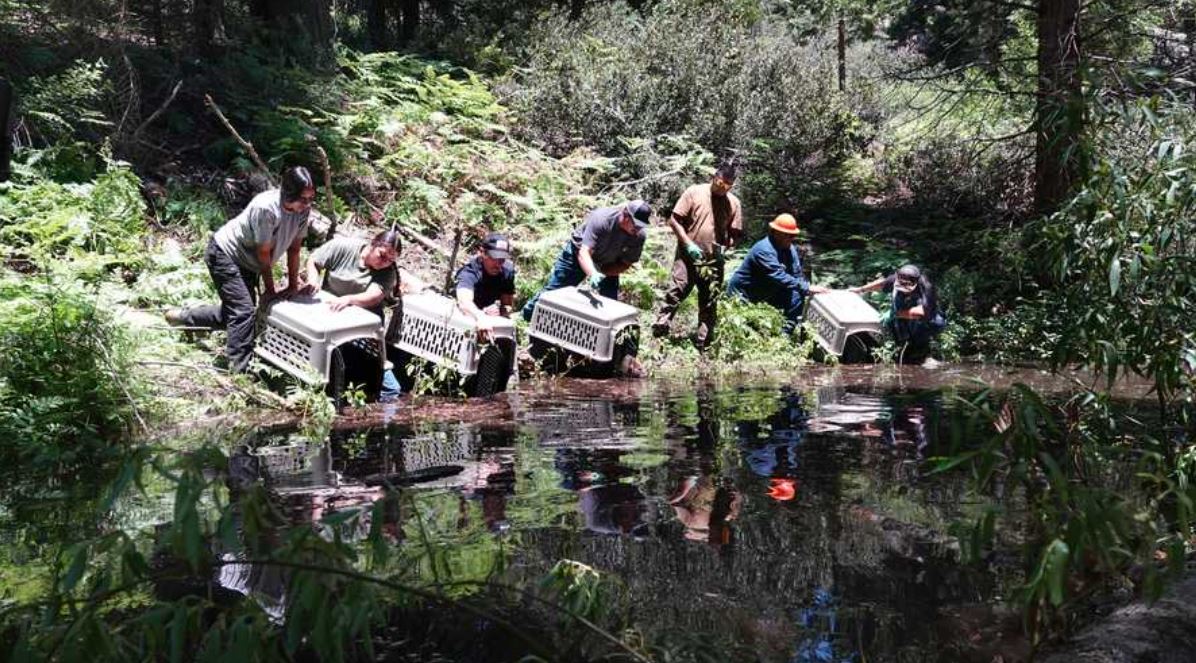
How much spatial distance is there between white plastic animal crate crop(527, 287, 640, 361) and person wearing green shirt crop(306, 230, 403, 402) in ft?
5.56

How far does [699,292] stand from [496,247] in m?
2.99

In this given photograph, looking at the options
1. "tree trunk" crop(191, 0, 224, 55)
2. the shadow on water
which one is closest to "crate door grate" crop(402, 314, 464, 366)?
the shadow on water

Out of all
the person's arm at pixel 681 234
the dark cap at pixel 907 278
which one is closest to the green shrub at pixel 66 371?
the person's arm at pixel 681 234

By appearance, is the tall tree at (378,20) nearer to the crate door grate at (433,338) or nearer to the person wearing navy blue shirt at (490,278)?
the person wearing navy blue shirt at (490,278)

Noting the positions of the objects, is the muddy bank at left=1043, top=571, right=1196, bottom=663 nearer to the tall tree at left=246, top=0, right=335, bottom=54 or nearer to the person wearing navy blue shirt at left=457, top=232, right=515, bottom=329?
the person wearing navy blue shirt at left=457, top=232, right=515, bottom=329

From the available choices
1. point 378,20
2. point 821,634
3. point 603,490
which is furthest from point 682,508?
point 378,20

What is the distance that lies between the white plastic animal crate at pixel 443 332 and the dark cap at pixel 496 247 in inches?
19.5

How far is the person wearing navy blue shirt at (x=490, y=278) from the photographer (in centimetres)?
1054

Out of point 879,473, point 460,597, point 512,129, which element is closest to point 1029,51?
point 512,129

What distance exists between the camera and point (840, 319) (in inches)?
517

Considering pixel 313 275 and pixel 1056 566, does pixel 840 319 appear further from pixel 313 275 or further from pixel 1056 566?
pixel 1056 566

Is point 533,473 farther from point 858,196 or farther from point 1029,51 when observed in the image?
point 1029,51

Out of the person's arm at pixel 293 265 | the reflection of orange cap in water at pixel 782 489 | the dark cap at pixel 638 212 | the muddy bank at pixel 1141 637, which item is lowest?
the reflection of orange cap in water at pixel 782 489

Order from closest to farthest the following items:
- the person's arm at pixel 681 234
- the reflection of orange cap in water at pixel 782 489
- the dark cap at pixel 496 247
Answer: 1. the reflection of orange cap in water at pixel 782 489
2. the dark cap at pixel 496 247
3. the person's arm at pixel 681 234
